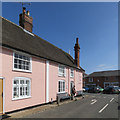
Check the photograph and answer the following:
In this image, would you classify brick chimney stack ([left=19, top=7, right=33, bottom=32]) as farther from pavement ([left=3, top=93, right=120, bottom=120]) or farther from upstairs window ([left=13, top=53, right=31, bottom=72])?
pavement ([left=3, top=93, right=120, bottom=120])

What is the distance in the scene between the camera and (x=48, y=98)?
1309 cm

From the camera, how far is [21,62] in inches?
403

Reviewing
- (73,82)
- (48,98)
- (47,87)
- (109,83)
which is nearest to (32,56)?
(47,87)

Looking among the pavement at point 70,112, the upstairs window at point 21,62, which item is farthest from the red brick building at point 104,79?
the upstairs window at point 21,62

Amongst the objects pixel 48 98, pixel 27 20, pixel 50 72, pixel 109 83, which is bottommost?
pixel 109 83

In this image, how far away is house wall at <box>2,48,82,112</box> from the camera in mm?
8672

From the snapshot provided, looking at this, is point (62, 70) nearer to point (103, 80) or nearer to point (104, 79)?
point (103, 80)

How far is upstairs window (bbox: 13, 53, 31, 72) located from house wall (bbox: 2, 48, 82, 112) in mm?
413

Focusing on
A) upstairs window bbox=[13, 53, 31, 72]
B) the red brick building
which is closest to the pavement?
upstairs window bbox=[13, 53, 31, 72]

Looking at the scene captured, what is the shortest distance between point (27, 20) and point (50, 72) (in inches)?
292

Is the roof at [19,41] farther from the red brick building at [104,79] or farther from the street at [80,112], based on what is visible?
the red brick building at [104,79]

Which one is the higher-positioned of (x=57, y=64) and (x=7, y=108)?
(x=57, y=64)

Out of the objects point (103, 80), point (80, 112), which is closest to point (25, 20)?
point (80, 112)

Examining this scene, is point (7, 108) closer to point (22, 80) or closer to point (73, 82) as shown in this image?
point (22, 80)
